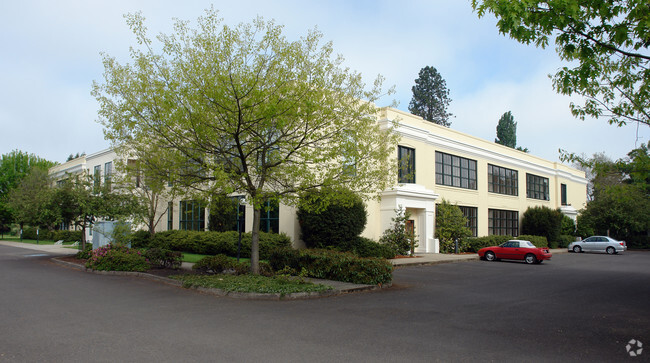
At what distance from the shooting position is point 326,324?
27.7 ft

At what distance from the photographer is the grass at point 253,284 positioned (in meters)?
11.9

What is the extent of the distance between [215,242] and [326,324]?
55.5 ft

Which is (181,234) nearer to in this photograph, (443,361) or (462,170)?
(462,170)

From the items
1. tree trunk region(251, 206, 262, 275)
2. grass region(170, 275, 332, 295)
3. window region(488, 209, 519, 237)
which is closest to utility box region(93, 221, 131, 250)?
grass region(170, 275, 332, 295)

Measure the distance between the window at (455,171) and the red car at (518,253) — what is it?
6.23 meters

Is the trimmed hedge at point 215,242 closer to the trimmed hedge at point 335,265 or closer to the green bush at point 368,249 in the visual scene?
the trimmed hedge at point 335,265

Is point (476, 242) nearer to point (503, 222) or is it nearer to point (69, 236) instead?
point (503, 222)

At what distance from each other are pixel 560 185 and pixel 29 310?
154 feet

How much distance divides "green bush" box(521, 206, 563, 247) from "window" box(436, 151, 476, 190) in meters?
8.02

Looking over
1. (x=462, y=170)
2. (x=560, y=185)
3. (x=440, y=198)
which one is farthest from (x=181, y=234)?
(x=560, y=185)

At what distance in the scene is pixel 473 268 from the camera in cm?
2117

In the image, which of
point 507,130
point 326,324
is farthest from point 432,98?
point 326,324

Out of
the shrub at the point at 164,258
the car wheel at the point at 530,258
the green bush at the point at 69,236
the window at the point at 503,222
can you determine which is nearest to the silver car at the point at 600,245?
the window at the point at 503,222

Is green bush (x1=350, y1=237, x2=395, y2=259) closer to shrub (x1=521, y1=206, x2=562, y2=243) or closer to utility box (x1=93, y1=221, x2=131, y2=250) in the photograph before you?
utility box (x1=93, y1=221, x2=131, y2=250)
